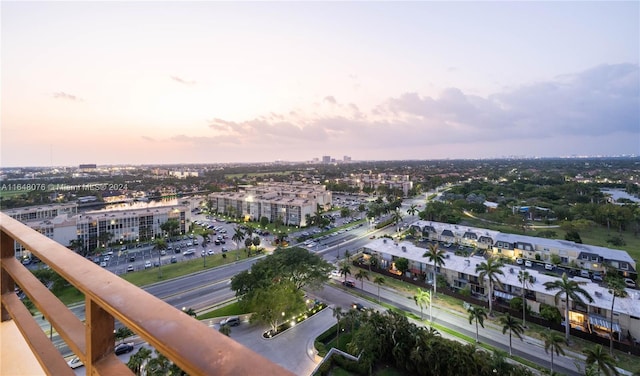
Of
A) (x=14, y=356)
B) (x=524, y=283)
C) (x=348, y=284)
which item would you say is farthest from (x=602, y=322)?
(x=14, y=356)

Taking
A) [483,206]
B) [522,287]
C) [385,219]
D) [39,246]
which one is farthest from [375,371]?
[483,206]

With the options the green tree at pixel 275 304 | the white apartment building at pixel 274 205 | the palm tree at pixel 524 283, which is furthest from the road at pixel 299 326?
the white apartment building at pixel 274 205

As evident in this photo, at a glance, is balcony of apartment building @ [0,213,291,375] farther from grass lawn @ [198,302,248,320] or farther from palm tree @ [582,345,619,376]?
palm tree @ [582,345,619,376]

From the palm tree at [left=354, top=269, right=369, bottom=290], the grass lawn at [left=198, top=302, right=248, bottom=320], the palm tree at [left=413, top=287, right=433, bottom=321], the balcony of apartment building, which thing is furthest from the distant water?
the balcony of apartment building

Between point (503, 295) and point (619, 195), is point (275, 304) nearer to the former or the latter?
point (503, 295)

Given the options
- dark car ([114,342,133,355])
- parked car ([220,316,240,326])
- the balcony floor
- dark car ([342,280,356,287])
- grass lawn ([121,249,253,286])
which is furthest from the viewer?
grass lawn ([121,249,253,286])

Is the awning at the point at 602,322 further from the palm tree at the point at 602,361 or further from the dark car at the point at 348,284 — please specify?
the dark car at the point at 348,284
